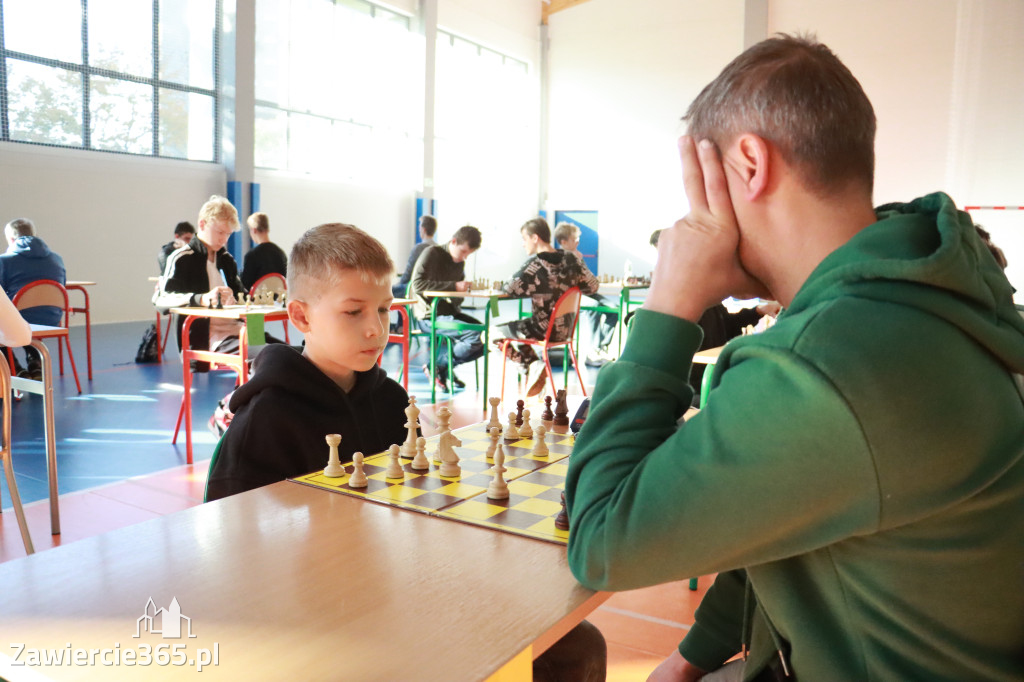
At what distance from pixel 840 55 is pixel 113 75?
26.5ft

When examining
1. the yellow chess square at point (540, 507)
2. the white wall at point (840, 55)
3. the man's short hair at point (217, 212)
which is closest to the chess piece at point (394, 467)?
the yellow chess square at point (540, 507)

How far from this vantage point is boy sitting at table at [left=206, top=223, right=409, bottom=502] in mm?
1656

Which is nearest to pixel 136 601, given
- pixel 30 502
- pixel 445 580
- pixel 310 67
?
pixel 445 580

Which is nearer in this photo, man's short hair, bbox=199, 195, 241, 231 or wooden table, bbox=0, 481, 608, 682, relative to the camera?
wooden table, bbox=0, 481, 608, 682

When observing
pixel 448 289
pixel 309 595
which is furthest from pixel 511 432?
pixel 448 289

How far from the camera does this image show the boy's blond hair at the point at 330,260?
1909mm

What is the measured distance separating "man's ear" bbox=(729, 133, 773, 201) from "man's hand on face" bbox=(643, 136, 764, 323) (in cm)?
2

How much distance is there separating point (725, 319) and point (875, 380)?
402 centimetres

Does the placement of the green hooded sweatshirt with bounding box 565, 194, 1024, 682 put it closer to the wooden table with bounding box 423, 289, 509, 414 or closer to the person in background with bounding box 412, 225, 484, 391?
the wooden table with bounding box 423, 289, 509, 414

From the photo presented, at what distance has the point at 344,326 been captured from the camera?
1.86 m

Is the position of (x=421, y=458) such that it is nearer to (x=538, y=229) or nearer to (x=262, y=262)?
(x=538, y=229)

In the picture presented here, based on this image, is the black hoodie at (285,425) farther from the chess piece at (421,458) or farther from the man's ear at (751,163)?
the man's ear at (751,163)

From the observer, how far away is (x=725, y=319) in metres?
4.57

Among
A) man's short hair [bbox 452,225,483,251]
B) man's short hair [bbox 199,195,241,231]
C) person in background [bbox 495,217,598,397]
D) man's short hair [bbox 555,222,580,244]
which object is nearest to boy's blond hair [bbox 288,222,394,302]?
man's short hair [bbox 199,195,241,231]
